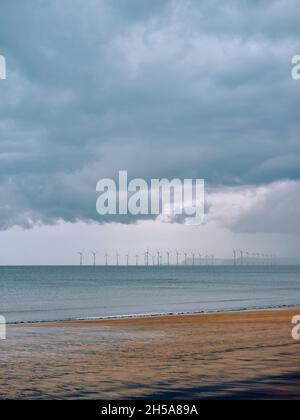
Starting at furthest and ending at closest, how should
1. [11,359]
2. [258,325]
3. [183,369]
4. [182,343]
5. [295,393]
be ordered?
[258,325]
[182,343]
[11,359]
[183,369]
[295,393]

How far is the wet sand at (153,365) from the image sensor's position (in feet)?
58.2

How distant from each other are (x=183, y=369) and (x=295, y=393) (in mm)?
5575

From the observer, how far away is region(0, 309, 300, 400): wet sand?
17734mm

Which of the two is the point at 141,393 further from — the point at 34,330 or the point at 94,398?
the point at 34,330

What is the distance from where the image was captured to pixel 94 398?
17031 mm

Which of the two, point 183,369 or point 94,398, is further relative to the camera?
point 183,369

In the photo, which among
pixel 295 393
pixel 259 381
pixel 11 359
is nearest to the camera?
pixel 295 393

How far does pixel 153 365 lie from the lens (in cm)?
2272

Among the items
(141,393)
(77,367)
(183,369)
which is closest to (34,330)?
(77,367)

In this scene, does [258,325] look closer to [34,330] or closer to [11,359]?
[34,330]
